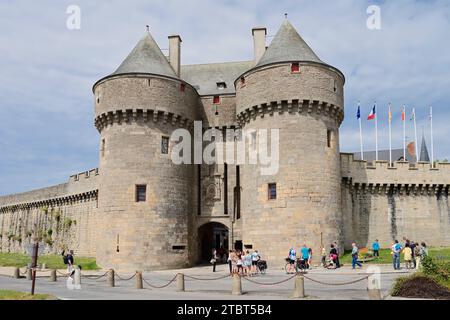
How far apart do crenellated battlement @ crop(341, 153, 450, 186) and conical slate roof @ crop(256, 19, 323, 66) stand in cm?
774

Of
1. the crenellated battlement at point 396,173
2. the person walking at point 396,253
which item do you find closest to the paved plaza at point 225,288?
the person walking at point 396,253

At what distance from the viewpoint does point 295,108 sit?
2683 centimetres

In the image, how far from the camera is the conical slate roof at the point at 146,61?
1158 inches

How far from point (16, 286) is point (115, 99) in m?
12.9

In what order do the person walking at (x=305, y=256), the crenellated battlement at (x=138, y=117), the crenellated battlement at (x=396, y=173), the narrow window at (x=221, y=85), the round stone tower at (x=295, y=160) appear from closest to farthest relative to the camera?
the person walking at (x=305, y=256) → the round stone tower at (x=295, y=160) → the crenellated battlement at (x=138, y=117) → the crenellated battlement at (x=396, y=173) → the narrow window at (x=221, y=85)

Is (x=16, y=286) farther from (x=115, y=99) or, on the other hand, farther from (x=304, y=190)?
(x=304, y=190)

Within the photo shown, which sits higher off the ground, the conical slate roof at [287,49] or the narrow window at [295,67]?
the conical slate roof at [287,49]

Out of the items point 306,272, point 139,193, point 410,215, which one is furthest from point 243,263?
point 410,215

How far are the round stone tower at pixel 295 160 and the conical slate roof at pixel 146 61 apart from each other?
5.98 meters

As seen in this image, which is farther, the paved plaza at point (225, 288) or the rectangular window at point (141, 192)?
the rectangular window at point (141, 192)

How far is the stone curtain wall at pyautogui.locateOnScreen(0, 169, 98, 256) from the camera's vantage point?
3791 centimetres

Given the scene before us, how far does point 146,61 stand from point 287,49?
8.96 meters

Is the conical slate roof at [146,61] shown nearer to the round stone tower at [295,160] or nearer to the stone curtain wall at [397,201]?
the round stone tower at [295,160]
